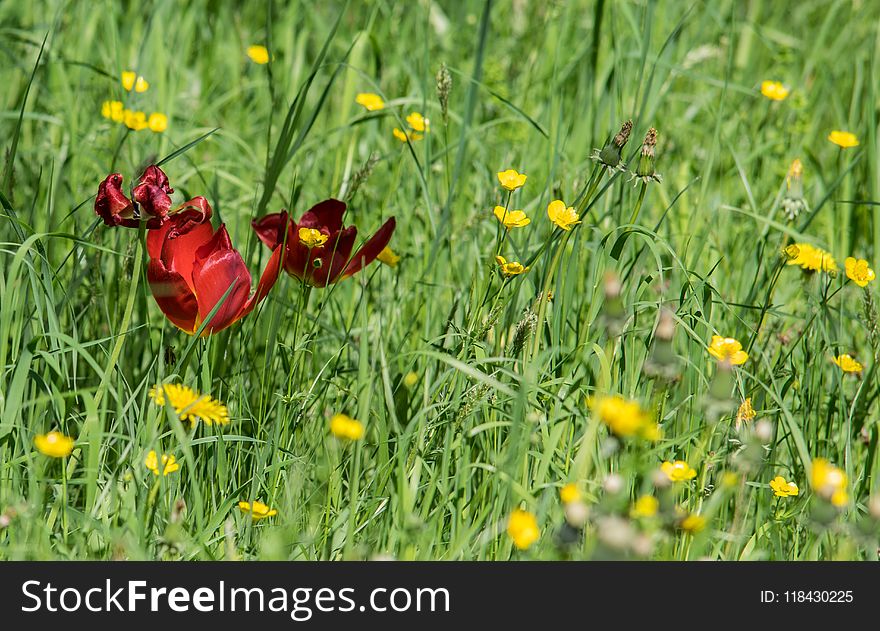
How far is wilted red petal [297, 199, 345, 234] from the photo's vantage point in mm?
1870

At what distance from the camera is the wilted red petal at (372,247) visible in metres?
1.78

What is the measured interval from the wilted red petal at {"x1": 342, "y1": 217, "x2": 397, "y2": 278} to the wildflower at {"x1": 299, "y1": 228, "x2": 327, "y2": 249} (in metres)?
0.07

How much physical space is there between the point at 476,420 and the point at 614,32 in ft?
4.61

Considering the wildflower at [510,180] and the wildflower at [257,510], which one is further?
the wildflower at [510,180]

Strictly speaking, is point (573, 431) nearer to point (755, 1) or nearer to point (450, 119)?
point (450, 119)

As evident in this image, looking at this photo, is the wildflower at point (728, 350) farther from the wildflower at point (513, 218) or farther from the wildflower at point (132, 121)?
the wildflower at point (132, 121)

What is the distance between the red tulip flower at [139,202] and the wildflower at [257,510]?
0.47 m

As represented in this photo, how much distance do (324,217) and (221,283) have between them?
0.29 metres

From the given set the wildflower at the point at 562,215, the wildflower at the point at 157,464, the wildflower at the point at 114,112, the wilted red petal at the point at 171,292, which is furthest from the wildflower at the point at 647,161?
the wildflower at the point at 114,112

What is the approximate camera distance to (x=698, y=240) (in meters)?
2.59

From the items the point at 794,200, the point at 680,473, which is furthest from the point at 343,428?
the point at 794,200

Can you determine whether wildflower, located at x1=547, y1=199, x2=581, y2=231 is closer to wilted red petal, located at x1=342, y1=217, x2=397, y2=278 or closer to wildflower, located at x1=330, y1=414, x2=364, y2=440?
wilted red petal, located at x1=342, y1=217, x2=397, y2=278

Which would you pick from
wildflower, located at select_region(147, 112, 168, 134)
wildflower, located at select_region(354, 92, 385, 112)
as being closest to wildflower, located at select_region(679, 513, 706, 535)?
wildflower, located at select_region(354, 92, 385, 112)

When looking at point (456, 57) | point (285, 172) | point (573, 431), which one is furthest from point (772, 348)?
point (456, 57)
